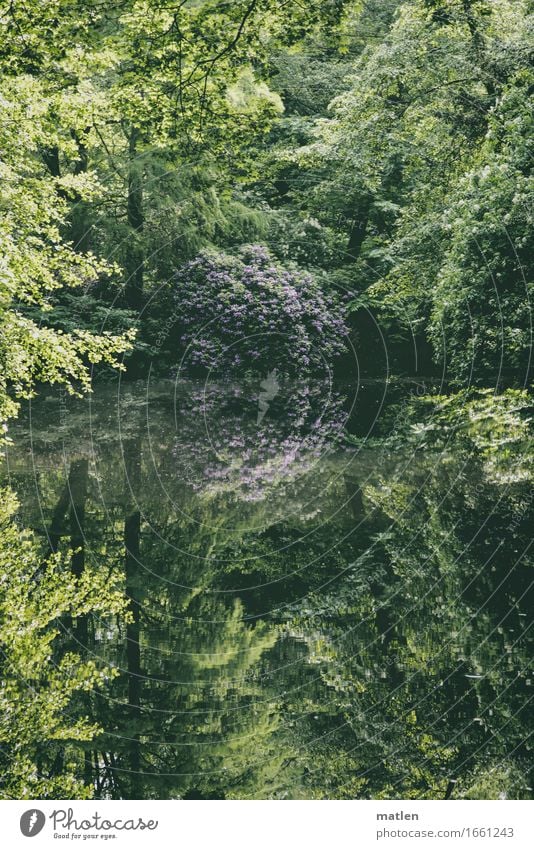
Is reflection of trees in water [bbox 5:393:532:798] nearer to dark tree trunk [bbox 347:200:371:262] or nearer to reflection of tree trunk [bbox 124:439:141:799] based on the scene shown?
reflection of tree trunk [bbox 124:439:141:799]

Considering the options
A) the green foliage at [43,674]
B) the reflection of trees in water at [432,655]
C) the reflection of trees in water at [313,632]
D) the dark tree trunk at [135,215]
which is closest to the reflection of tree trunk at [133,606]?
the reflection of trees in water at [313,632]

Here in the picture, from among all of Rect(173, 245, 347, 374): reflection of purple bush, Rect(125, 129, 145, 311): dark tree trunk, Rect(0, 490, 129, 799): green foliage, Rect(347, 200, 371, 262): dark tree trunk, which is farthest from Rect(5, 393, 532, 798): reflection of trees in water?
Rect(347, 200, 371, 262): dark tree trunk

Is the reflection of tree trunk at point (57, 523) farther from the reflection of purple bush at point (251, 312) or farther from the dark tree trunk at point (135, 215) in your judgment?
the reflection of purple bush at point (251, 312)

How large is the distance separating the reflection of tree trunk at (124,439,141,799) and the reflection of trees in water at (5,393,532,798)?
0.01 m

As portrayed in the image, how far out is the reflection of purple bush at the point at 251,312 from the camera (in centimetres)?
1725

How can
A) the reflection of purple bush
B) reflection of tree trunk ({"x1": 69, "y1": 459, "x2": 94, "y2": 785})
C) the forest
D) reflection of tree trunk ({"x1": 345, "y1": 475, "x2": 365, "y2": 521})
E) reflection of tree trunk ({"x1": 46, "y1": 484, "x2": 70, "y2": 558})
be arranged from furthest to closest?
the reflection of purple bush < reflection of tree trunk ({"x1": 345, "y1": 475, "x2": 365, "y2": 521}) < reflection of tree trunk ({"x1": 46, "y1": 484, "x2": 70, "y2": 558}) < reflection of tree trunk ({"x1": 69, "y1": 459, "x2": 94, "y2": 785}) < the forest

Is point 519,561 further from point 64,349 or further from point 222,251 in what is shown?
point 222,251

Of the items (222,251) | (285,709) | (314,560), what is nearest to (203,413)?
(222,251)

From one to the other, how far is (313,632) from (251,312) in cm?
1268

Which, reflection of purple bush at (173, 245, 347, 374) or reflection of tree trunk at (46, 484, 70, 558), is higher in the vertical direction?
reflection of purple bush at (173, 245, 347, 374)

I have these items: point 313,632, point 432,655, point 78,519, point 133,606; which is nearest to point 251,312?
point 78,519

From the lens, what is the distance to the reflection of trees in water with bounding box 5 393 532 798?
366 centimetres

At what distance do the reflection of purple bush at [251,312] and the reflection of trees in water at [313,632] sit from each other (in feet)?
25.0
